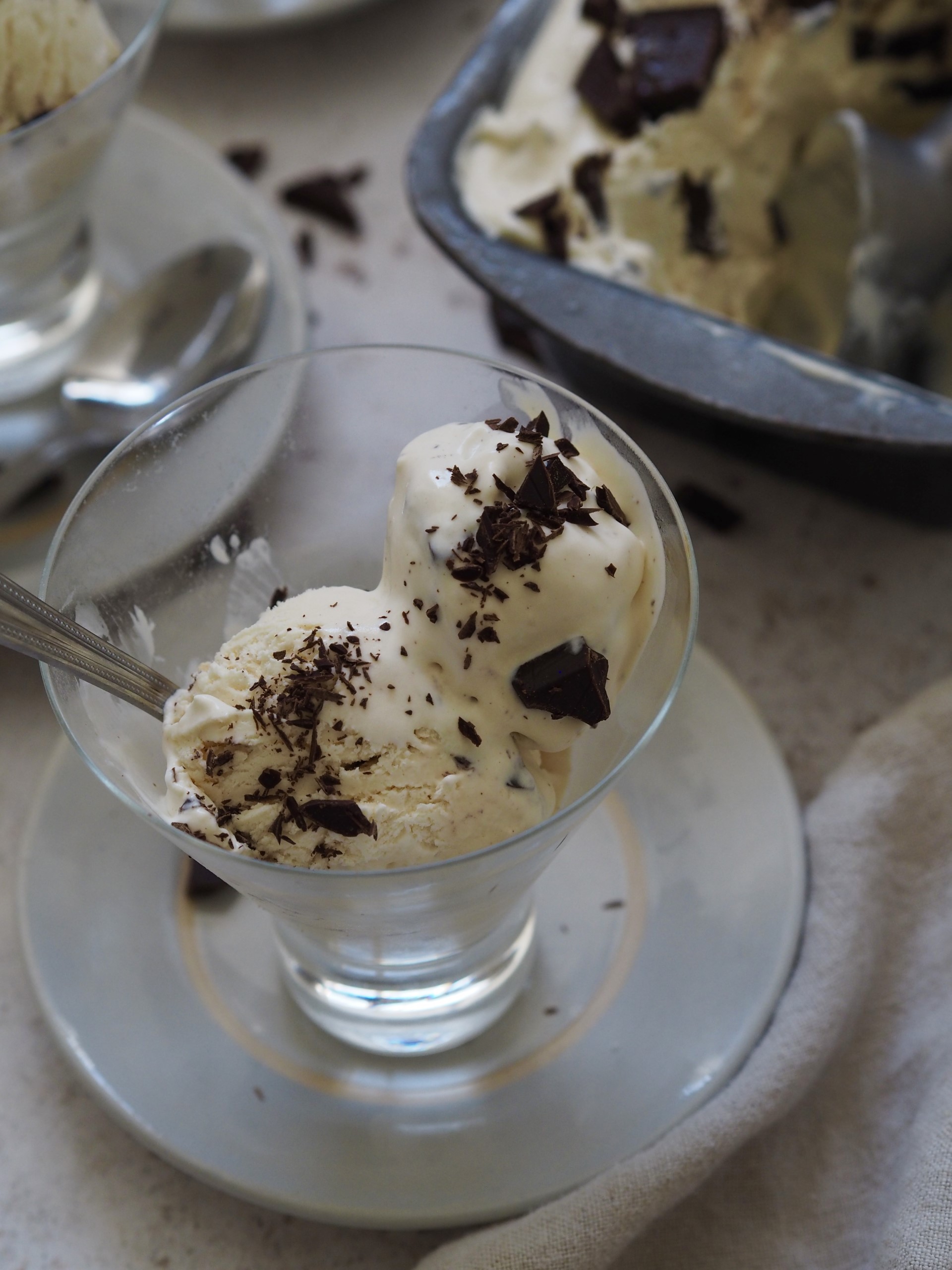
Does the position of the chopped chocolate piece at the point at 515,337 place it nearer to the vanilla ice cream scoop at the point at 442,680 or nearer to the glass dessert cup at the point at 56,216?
the glass dessert cup at the point at 56,216

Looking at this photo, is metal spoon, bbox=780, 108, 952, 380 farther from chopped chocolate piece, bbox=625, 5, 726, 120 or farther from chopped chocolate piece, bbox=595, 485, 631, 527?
chopped chocolate piece, bbox=595, 485, 631, 527

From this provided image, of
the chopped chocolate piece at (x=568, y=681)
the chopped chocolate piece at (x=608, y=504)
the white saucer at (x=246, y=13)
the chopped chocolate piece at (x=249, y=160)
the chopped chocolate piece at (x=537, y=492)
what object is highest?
the white saucer at (x=246, y=13)

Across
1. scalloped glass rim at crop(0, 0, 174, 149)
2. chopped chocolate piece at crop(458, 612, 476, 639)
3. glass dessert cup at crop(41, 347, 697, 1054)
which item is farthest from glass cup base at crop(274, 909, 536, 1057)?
scalloped glass rim at crop(0, 0, 174, 149)

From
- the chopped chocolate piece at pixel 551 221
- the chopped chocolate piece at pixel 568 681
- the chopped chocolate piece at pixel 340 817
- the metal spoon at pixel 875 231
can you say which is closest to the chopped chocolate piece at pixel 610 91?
the chopped chocolate piece at pixel 551 221

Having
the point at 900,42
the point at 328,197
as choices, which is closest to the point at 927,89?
the point at 900,42

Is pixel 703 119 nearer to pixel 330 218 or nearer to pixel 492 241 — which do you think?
pixel 492 241

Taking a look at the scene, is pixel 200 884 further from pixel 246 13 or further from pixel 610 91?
pixel 246 13
